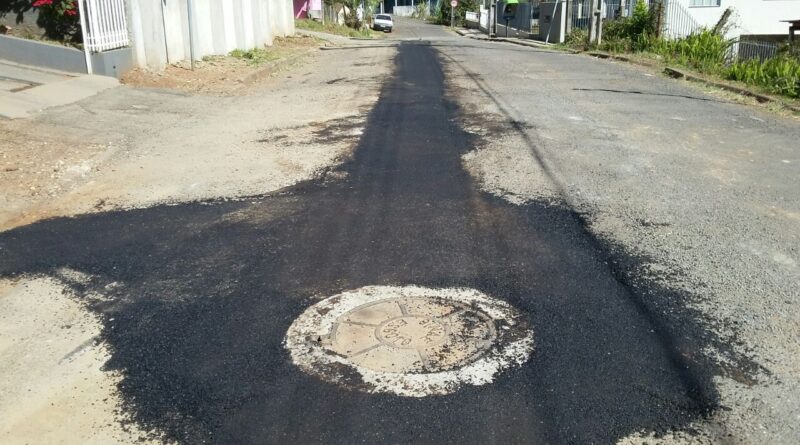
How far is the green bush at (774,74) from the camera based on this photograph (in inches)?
507

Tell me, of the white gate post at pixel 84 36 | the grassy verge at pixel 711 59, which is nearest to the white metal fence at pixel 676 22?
the grassy verge at pixel 711 59

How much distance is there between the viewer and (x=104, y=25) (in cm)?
1314

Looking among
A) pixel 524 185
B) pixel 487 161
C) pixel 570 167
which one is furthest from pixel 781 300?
pixel 487 161

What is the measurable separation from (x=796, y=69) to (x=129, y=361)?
45.8 ft

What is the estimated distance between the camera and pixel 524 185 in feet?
23.5

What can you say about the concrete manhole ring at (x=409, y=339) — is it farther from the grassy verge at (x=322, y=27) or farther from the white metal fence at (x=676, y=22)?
the grassy verge at (x=322, y=27)

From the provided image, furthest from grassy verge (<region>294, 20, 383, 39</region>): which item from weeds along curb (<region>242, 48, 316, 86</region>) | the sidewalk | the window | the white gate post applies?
the sidewalk

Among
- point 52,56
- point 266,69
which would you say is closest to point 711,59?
point 266,69

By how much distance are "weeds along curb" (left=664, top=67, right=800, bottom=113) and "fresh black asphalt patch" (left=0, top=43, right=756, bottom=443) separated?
24.3 ft

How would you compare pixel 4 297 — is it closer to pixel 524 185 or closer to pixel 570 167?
pixel 524 185

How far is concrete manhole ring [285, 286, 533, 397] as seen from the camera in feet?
12.0

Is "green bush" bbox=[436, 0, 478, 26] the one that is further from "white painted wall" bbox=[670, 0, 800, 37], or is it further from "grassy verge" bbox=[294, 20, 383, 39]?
"white painted wall" bbox=[670, 0, 800, 37]

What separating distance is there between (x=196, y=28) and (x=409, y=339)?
15.2 m

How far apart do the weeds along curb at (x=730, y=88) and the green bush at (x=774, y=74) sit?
18.0 inches
